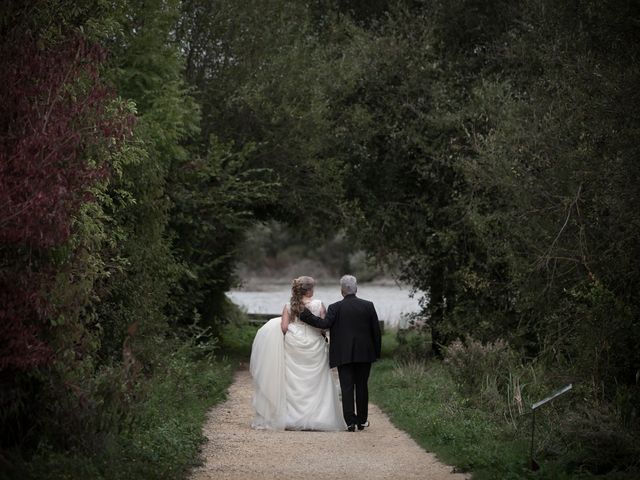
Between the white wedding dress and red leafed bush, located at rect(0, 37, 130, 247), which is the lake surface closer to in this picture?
the white wedding dress

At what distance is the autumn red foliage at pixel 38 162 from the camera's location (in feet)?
26.7

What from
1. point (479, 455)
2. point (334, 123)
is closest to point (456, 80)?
point (334, 123)

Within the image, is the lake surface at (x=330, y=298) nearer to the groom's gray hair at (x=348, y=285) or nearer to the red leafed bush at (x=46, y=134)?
the groom's gray hair at (x=348, y=285)

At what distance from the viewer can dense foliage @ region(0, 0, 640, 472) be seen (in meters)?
9.20

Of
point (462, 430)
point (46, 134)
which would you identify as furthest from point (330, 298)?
point (46, 134)

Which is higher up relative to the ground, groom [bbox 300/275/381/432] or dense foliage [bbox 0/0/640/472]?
dense foliage [bbox 0/0/640/472]

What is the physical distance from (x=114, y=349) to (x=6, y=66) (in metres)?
5.96

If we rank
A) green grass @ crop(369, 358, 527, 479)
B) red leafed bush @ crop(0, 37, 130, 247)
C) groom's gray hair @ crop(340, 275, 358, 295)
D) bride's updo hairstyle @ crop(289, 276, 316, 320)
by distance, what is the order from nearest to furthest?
1. red leafed bush @ crop(0, 37, 130, 247)
2. green grass @ crop(369, 358, 527, 479)
3. groom's gray hair @ crop(340, 275, 358, 295)
4. bride's updo hairstyle @ crop(289, 276, 316, 320)

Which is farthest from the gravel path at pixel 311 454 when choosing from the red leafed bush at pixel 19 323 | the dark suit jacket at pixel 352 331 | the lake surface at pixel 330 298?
the lake surface at pixel 330 298

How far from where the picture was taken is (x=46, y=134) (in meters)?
8.51

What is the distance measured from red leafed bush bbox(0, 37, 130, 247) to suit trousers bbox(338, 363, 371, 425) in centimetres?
525

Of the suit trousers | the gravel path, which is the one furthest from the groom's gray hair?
the gravel path

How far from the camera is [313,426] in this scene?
13625mm

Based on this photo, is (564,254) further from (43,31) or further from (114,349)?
(43,31)
